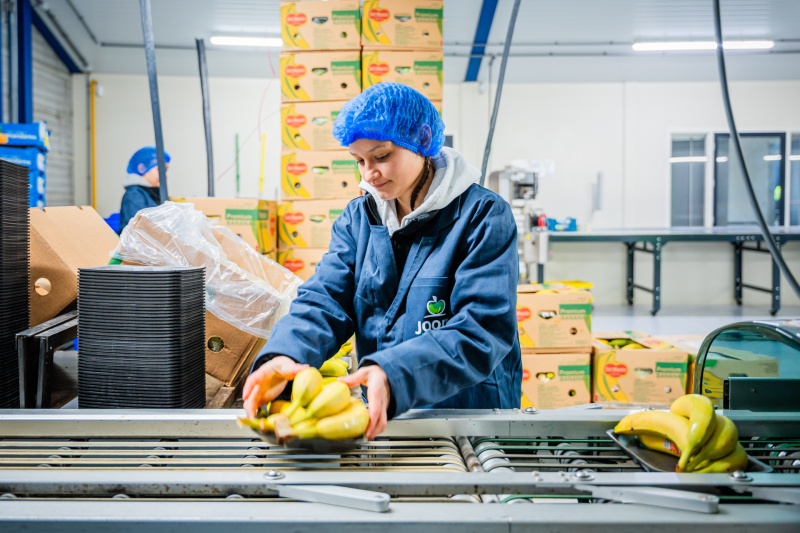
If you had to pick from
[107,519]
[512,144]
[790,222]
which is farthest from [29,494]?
[790,222]

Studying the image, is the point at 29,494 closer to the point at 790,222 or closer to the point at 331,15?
the point at 331,15

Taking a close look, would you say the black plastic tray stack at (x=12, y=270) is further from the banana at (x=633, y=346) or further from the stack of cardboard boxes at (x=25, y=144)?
the stack of cardboard boxes at (x=25, y=144)

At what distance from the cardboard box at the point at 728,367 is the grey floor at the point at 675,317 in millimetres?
4691

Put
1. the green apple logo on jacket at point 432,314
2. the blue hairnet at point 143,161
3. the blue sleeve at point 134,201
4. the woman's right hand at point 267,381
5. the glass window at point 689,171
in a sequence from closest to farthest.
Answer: the woman's right hand at point 267,381 < the green apple logo on jacket at point 432,314 < the blue sleeve at point 134,201 < the blue hairnet at point 143,161 < the glass window at point 689,171

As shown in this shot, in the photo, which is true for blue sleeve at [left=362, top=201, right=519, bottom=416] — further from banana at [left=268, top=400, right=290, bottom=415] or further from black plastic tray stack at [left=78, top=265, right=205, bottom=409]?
black plastic tray stack at [left=78, top=265, right=205, bottom=409]

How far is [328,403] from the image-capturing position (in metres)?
0.96

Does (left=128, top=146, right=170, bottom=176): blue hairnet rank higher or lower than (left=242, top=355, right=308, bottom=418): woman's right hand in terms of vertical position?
higher

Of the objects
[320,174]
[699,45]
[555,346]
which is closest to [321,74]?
[320,174]

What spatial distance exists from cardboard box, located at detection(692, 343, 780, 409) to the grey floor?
4.69 meters

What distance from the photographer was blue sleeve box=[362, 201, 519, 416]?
1.06m

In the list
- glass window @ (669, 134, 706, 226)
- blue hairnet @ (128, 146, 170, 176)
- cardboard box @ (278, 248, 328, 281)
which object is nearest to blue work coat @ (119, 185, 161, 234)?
blue hairnet @ (128, 146, 170, 176)

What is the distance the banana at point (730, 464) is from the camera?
927 millimetres

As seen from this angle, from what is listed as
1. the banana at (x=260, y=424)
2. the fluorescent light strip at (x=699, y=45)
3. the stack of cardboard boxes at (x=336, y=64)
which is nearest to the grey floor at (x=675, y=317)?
the fluorescent light strip at (x=699, y=45)

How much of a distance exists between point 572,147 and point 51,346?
25.1ft
